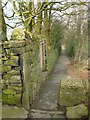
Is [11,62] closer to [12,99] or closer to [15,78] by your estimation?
[15,78]

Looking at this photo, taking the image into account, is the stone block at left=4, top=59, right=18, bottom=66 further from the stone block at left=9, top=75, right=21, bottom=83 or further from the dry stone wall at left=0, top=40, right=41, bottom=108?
the stone block at left=9, top=75, right=21, bottom=83

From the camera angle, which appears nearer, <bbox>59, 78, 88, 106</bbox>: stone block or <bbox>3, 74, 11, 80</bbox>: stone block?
<bbox>3, 74, 11, 80</bbox>: stone block

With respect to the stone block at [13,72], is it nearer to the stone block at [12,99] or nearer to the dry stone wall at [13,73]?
the dry stone wall at [13,73]

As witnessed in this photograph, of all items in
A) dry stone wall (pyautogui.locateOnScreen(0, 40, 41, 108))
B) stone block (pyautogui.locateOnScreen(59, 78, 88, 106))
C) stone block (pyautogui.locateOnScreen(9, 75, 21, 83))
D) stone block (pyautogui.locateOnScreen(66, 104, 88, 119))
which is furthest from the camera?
stone block (pyautogui.locateOnScreen(59, 78, 88, 106))

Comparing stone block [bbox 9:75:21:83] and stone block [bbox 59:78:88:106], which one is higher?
stone block [bbox 9:75:21:83]

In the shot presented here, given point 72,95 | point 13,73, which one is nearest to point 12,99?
point 13,73

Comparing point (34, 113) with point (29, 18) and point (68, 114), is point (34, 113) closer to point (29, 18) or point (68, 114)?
point (68, 114)

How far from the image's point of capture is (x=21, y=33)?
5.52 meters

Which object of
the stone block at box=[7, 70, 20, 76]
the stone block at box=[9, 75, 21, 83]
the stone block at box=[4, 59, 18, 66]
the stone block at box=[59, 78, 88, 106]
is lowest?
the stone block at box=[59, 78, 88, 106]

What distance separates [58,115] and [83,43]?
45.1 feet

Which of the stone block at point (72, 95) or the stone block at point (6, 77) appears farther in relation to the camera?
the stone block at point (72, 95)

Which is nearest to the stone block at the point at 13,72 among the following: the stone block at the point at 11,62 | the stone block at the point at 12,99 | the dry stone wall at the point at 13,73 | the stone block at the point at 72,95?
the dry stone wall at the point at 13,73

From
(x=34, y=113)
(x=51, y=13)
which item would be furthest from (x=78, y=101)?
(x=51, y=13)

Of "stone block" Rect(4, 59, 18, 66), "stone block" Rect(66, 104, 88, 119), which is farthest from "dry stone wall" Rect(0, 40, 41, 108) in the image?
"stone block" Rect(66, 104, 88, 119)
